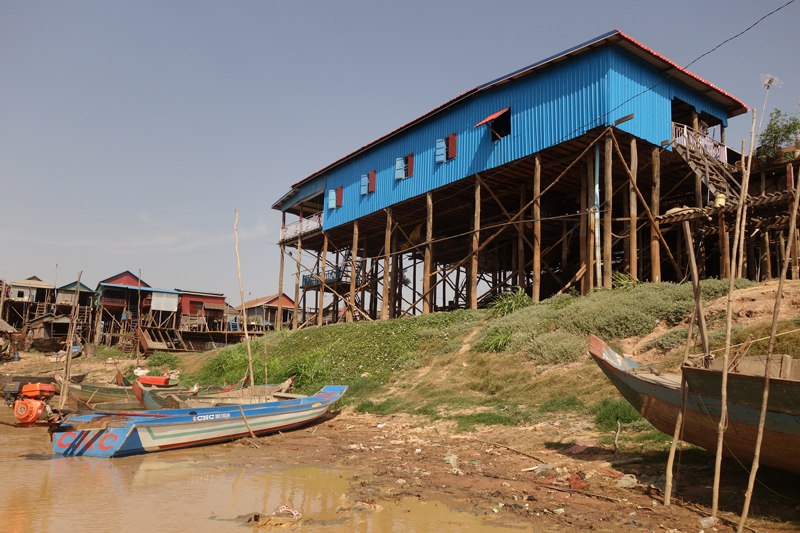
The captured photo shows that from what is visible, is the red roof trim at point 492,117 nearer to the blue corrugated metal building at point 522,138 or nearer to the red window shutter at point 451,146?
the blue corrugated metal building at point 522,138

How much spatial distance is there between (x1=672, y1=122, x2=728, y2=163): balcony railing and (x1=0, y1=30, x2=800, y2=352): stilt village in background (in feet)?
0.23

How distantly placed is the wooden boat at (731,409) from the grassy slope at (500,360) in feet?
5.67

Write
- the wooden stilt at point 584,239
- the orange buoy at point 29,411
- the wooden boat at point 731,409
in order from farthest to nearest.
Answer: the wooden stilt at point 584,239 → the orange buoy at point 29,411 → the wooden boat at point 731,409

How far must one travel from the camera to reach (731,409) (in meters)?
5.89

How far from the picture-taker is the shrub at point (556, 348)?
12758 millimetres

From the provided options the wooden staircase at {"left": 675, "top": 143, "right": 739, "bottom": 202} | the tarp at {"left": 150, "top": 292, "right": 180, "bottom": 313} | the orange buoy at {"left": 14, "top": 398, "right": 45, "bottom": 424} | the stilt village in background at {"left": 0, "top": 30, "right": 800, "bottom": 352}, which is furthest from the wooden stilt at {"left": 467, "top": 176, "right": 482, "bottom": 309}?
the tarp at {"left": 150, "top": 292, "right": 180, "bottom": 313}

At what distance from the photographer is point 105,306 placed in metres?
43.5

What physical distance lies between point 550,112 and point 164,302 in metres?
38.3

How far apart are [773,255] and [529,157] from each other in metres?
13.0

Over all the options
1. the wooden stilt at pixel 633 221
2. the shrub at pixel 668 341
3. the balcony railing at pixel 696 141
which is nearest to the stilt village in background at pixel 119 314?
the wooden stilt at pixel 633 221

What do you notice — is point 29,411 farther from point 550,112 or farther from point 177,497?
point 550,112

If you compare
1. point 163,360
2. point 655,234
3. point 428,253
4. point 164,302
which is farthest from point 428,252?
point 164,302

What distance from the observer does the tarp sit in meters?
43.9

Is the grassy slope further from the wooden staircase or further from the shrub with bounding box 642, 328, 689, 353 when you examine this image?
the wooden staircase
